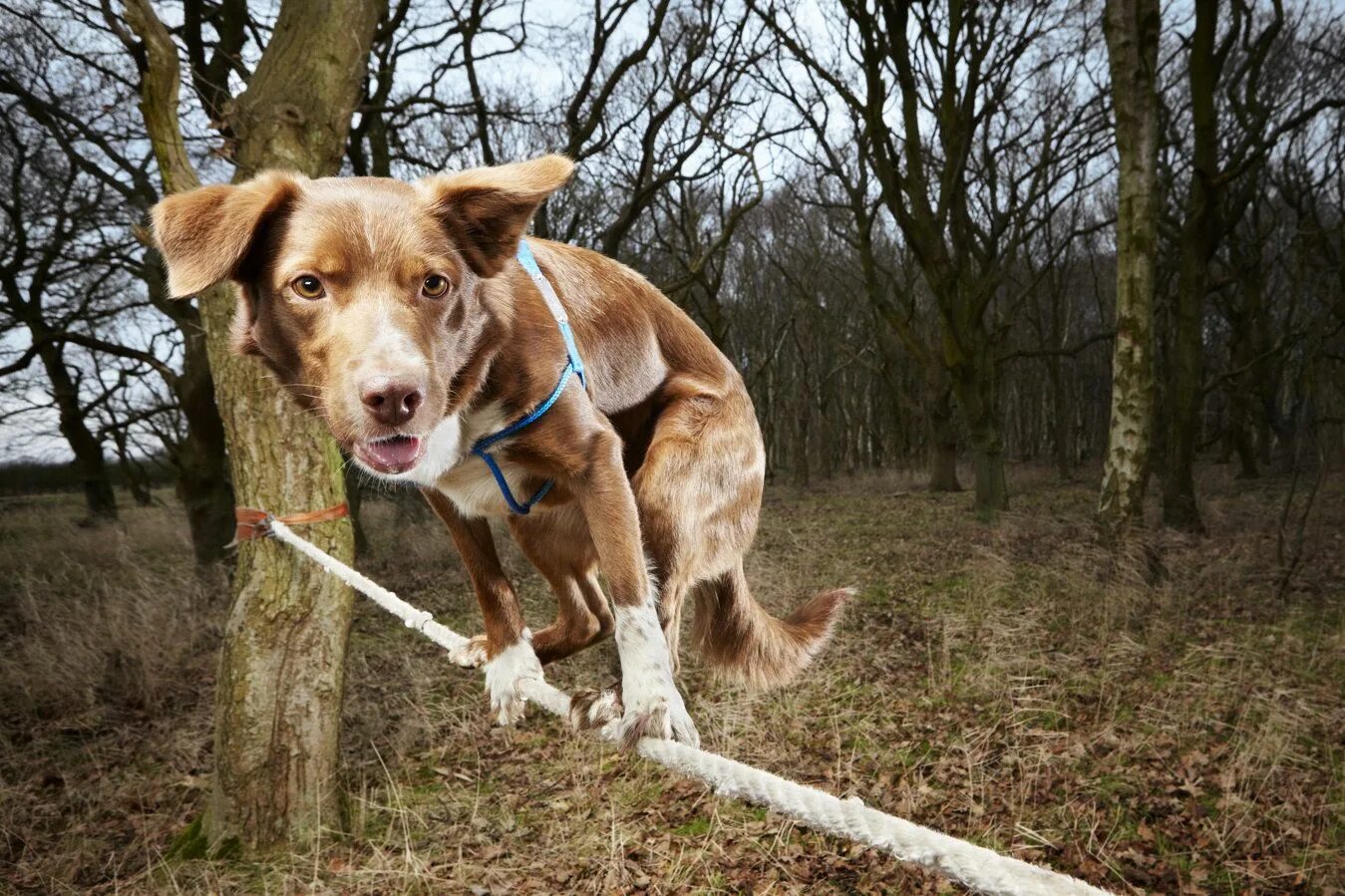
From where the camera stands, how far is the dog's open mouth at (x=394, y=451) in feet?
4.07

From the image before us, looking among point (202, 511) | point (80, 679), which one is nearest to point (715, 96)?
point (202, 511)

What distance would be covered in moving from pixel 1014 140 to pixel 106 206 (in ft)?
53.5

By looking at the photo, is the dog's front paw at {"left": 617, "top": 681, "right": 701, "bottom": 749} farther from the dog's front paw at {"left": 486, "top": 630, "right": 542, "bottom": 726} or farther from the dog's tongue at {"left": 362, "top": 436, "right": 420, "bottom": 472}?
the dog's tongue at {"left": 362, "top": 436, "right": 420, "bottom": 472}

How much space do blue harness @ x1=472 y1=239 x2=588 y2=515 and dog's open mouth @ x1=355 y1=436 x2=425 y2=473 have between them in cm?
30

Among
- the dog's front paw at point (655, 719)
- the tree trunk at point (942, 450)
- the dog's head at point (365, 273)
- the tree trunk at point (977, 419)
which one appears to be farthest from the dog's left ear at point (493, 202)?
the tree trunk at point (942, 450)

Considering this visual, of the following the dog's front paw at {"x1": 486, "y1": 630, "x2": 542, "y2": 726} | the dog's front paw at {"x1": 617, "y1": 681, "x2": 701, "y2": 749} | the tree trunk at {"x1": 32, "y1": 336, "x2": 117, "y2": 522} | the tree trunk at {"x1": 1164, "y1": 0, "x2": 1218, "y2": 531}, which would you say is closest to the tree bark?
the dog's front paw at {"x1": 486, "y1": 630, "x2": 542, "y2": 726}

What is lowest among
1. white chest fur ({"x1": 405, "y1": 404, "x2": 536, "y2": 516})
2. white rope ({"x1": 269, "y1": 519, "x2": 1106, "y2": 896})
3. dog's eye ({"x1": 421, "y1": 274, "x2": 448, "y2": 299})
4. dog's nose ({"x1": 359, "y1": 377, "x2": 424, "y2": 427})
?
white rope ({"x1": 269, "y1": 519, "x2": 1106, "y2": 896})

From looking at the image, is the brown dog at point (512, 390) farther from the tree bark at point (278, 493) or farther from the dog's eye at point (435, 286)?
the tree bark at point (278, 493)

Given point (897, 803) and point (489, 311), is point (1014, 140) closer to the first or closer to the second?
point (897, 803)

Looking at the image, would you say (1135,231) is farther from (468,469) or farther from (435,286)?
(435,286)

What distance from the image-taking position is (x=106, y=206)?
1090 cm

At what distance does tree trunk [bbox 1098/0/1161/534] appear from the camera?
8375 mm

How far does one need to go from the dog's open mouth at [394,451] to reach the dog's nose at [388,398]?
0.21 ft

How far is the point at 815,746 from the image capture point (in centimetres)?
615
